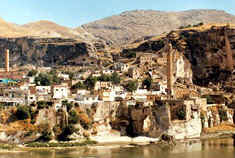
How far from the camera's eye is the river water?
112ft

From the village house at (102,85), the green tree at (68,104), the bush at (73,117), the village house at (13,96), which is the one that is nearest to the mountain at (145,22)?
the village house at (102,85)

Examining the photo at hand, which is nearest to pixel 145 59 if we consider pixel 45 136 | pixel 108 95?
pixel 108 95

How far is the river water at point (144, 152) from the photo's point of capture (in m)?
34.0

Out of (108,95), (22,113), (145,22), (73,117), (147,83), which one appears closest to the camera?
(22,113)

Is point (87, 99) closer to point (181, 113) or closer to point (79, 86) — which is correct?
point (79, 86)

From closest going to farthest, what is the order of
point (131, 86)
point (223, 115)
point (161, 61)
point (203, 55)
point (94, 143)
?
point (94, 143)
point (223, 115)
point (131, 86)
point (161, 61)
point (203, 55)

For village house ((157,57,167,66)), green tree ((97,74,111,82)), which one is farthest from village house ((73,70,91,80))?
village house ((157,57,167,66))

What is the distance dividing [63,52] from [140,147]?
50247 mm

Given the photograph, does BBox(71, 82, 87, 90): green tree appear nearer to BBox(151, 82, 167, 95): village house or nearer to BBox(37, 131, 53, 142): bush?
BBox(151, 82, 167, 95): village house

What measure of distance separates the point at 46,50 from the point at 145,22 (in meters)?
84.1

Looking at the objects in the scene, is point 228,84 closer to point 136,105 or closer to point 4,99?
point 136,105

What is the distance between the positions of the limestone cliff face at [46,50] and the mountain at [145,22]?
171 feet

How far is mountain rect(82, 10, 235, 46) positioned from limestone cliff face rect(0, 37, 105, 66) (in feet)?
171

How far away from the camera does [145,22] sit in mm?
166000
